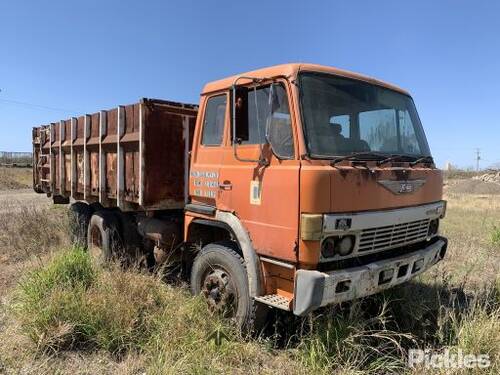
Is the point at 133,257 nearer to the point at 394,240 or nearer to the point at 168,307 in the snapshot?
the point at 168,307

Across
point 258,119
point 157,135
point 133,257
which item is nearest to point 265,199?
point 258,119

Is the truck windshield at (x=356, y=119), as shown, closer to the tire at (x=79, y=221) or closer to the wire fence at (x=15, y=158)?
the tire at (x=79, y=221)

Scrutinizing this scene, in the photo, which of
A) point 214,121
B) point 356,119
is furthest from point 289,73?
point 214,121

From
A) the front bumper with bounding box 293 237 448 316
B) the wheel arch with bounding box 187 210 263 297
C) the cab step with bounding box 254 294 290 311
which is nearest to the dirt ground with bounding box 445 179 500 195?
the front bumper with bounding box 293 237 448 316

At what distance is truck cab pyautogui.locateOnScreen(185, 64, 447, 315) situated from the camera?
3719mm

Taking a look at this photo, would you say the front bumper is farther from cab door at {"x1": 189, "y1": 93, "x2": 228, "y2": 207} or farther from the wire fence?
the wire fence

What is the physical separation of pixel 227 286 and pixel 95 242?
13.0 ft

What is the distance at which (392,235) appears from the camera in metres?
4.27

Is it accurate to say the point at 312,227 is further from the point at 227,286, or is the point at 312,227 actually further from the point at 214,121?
the point at 214,121

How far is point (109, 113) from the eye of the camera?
261 inches

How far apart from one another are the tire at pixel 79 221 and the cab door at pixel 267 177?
4478 mm

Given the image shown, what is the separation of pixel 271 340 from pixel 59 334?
197cm

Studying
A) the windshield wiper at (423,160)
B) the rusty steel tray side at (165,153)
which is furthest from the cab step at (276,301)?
the rusty steel tray side at (165,153)

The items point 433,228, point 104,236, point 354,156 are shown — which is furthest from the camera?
point 104,236
